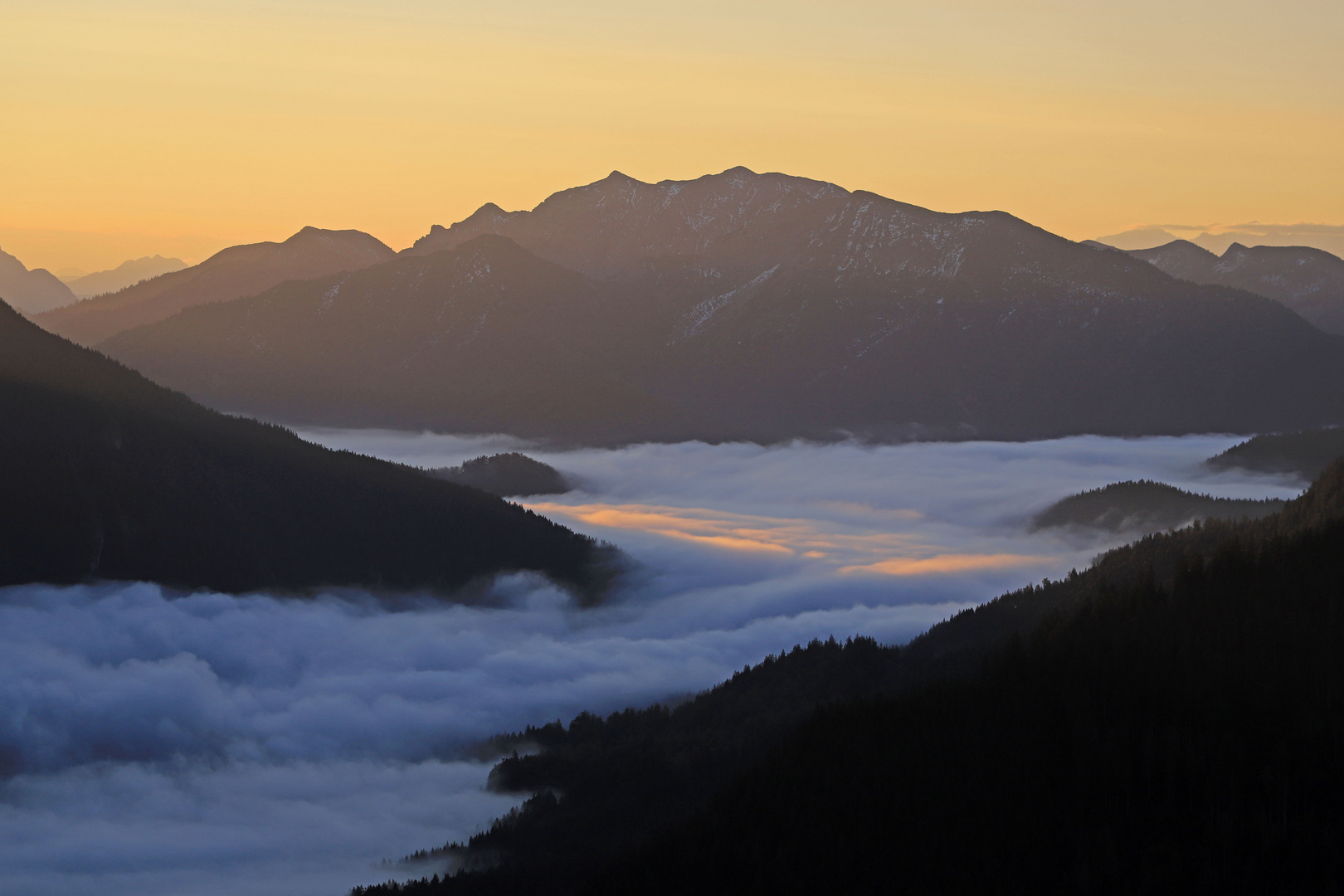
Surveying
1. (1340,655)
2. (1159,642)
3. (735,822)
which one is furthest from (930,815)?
(1340,655)

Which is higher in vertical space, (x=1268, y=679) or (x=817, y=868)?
(x=1268, y=679)

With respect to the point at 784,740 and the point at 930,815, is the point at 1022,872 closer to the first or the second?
the point at 930,815

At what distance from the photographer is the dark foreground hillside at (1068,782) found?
15212 centimetres

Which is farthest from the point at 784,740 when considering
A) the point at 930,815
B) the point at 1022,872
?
the point at 1022,872

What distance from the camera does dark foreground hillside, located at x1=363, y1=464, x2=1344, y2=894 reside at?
152125 mm

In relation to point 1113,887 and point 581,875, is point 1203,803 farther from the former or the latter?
point 581,875

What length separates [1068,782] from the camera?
6526 inches

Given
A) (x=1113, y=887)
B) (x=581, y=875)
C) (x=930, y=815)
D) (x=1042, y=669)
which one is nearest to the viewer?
(x=1113, y=887)

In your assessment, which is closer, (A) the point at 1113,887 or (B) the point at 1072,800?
(A) the point at 1113,887

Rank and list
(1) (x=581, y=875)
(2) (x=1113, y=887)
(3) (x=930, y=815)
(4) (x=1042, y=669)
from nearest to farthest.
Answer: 1. (2) (x=1113, y=887)
2. (3) (x=930, y=815)
3. (1) (x=581, y=875)
4. (4) (x=1042, y=669)

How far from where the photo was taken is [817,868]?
156250mm

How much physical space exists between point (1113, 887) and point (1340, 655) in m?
48.5

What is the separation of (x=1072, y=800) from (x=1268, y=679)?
98.8 feet

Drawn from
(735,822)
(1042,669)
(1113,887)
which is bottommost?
(1113,887)
